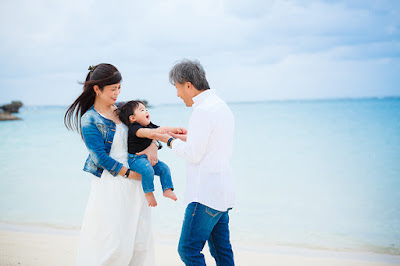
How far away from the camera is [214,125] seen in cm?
206

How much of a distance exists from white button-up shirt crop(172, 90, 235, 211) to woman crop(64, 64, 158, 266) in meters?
0.45

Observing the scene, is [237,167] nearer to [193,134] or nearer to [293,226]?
[293,226]

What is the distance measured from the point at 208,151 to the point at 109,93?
2.55 ft

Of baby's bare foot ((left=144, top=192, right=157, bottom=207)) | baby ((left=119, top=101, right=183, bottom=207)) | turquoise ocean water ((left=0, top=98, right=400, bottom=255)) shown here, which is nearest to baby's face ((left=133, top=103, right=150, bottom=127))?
baby ((left=119, top=101, right=183, bottom=207))

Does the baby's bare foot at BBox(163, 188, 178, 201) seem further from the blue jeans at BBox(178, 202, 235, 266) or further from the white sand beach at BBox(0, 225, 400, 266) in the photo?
the white sand beach at BBox(0, 225, 400, 266)

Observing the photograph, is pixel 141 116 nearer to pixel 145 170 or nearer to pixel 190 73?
pixel 145 170

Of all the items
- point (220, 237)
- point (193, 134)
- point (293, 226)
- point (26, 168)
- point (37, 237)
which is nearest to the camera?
point (193, 134)

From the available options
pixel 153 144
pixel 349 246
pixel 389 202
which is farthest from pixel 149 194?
pixel 389 202

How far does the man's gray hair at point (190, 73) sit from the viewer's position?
84.1 inches

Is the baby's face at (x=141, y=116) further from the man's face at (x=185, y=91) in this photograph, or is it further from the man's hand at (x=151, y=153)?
the man's face at (x=185, y=91)

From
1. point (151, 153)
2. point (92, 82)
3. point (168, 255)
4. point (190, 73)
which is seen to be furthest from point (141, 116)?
point (168, 255)

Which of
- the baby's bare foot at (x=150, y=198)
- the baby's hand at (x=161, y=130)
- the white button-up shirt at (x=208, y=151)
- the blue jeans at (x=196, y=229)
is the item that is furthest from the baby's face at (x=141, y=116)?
the blue jeans at (x=196, y=229)

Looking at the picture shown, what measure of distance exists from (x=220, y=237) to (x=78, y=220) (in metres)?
4.17

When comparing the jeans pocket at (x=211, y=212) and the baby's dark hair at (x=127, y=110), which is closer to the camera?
the jeans pocket at (x=211, y=212)
